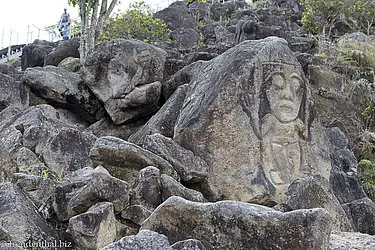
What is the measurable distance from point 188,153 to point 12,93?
5.84m

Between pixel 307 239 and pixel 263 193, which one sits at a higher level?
pixel 307 239

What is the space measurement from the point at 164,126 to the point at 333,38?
657 inches

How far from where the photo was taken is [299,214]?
20.4 ft

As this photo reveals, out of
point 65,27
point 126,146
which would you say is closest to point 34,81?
point 126,146

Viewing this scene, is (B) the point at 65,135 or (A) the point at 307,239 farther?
(B) the point at 65,135

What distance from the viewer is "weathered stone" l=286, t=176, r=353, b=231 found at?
Result: 29.7 feet

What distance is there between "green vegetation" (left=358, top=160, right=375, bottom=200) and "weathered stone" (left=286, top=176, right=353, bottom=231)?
519 centimetres

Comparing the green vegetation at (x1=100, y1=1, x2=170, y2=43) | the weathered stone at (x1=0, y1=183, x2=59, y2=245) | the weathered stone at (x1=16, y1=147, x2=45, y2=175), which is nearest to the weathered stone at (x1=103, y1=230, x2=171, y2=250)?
the weathered stone at (x1=0, y1=183, x2=59, y2=245)

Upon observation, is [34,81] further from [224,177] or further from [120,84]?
[224,177]

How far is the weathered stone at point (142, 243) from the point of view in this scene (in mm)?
5234

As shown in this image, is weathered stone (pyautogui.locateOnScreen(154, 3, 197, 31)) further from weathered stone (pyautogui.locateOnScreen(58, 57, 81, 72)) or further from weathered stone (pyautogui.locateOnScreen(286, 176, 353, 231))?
weathered stone (pyautogui.locateOnScreen(286, 176, 353, 231))

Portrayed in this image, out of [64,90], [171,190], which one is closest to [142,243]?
[171,190]

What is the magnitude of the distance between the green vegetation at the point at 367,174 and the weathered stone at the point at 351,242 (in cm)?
719

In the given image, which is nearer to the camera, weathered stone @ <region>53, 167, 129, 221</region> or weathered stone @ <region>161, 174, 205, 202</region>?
weathered stone @ <region>53, 167, 129, 221</region>
